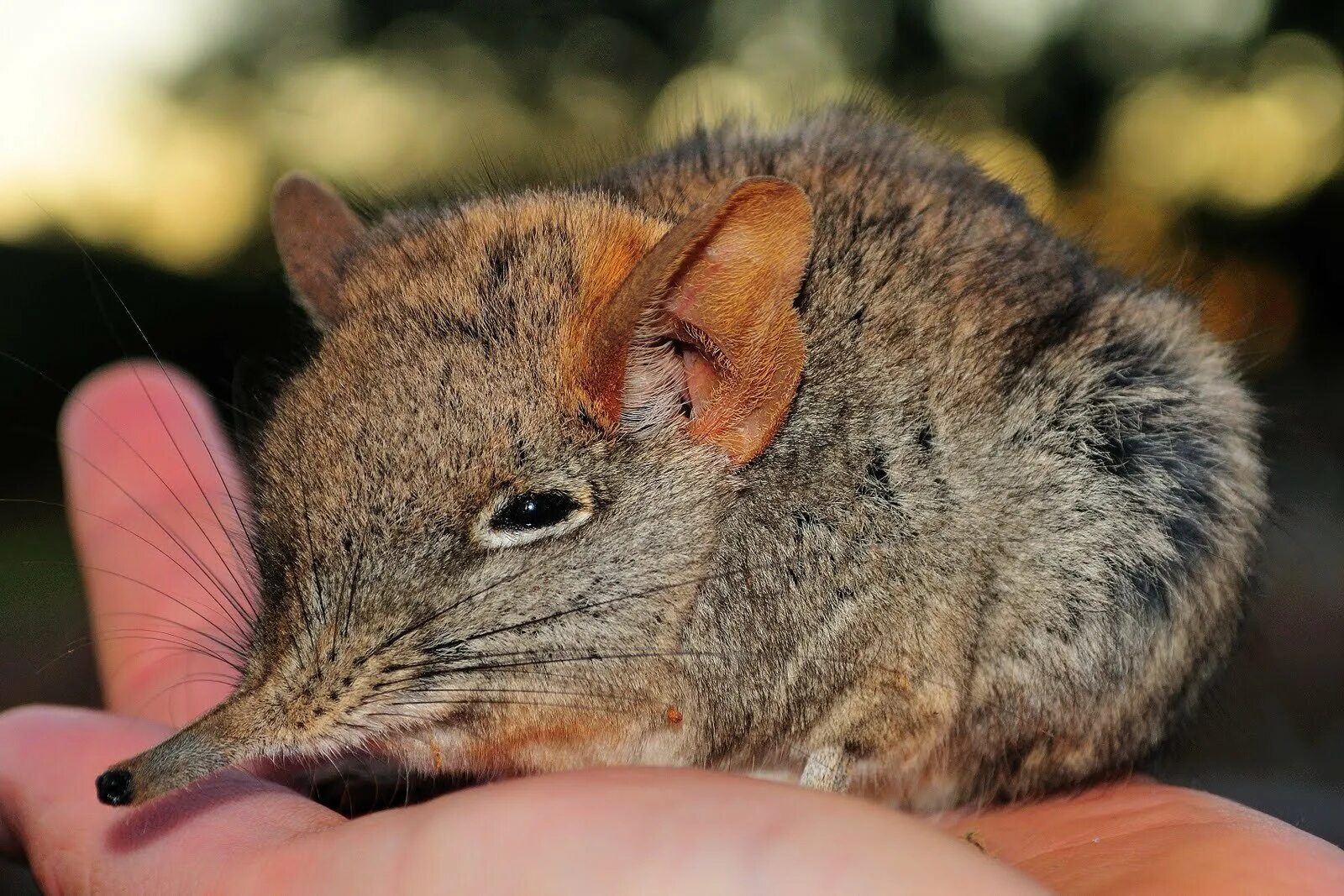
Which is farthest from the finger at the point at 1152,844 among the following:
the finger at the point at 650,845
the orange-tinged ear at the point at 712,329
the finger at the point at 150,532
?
the finger at the point at 150,532

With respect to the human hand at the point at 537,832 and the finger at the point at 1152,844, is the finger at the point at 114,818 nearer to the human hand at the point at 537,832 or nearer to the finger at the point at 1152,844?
A: the human hand at the point at 537,832

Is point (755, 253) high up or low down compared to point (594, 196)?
down

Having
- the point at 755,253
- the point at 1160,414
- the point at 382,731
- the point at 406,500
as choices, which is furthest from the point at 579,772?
the point at 1160,414

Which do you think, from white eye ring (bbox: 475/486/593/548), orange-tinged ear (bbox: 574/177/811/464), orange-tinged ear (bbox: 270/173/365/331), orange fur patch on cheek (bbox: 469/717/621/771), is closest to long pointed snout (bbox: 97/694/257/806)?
orange fur patch on cheek (bbox: 469/717/621/771)

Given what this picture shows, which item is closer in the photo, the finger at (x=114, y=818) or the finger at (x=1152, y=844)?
the finger at (x=1152, y=844)

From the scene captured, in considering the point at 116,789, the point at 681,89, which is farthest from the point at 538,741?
the point at 681,89

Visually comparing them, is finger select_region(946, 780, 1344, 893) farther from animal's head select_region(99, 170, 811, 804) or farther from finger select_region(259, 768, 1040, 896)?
animal's head select_region(99, 170, 811, 804)

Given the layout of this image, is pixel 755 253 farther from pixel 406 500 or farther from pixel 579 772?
pixel 579 772
